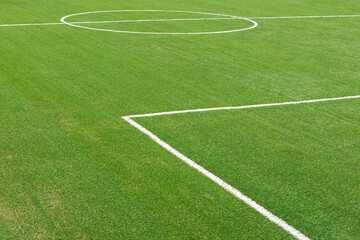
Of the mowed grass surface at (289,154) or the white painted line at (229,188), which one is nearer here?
the white painted line at (229,188)

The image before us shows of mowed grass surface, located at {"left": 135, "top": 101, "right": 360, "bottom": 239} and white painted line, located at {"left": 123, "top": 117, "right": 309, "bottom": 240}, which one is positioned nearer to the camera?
white painted line, located at {"left": 123, "top": 117, "right": 309, "bottom": 240}

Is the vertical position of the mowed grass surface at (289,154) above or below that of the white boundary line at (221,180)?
below

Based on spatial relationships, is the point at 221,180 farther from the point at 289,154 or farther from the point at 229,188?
the point at 289,154

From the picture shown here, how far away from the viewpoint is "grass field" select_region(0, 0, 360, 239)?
390 cm

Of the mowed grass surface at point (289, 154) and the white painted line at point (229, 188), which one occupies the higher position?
the white painted line at point (229, 188)

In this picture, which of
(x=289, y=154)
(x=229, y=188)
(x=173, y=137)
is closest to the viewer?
(x=229, y=188)

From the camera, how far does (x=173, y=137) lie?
5473mm

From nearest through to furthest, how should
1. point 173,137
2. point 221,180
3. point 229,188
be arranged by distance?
1. point 229,188
2. point 221,180
3. point 173,137

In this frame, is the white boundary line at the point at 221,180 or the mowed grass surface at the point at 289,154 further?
the mowed grass surface at the point at 289,154

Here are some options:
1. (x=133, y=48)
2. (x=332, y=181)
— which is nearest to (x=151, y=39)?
(x=133, y=48)

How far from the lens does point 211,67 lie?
850cm

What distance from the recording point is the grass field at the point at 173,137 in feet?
12.8

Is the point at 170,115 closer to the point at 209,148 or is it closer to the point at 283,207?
the point at 209,148

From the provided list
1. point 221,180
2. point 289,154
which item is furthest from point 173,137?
point 289,154
